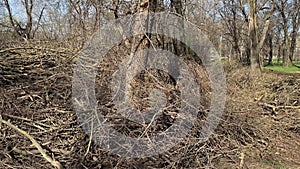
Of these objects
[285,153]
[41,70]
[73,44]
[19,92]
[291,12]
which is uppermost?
[291,12]

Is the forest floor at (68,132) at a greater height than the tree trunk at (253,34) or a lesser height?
lesser

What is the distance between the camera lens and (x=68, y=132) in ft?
11.7

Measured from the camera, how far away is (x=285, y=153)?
183 inches

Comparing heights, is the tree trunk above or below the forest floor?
above

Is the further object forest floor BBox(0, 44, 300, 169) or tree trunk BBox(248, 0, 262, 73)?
tree trunk BBox(248, 0, 262, 73)

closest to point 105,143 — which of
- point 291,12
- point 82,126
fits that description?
point 82,126

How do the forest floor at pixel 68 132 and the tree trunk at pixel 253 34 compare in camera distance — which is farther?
the tree trunk at pixel 253 34

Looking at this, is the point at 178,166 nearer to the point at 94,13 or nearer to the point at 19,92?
the point at 19,92

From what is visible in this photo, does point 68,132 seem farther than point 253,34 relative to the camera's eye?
No

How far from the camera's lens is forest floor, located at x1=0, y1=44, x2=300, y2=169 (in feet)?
10.8

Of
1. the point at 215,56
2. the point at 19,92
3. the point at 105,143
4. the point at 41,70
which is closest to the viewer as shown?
the point at 105,143

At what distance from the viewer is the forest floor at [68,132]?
3.28 metres

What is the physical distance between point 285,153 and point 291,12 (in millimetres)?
30632

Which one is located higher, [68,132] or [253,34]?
[253,34]
